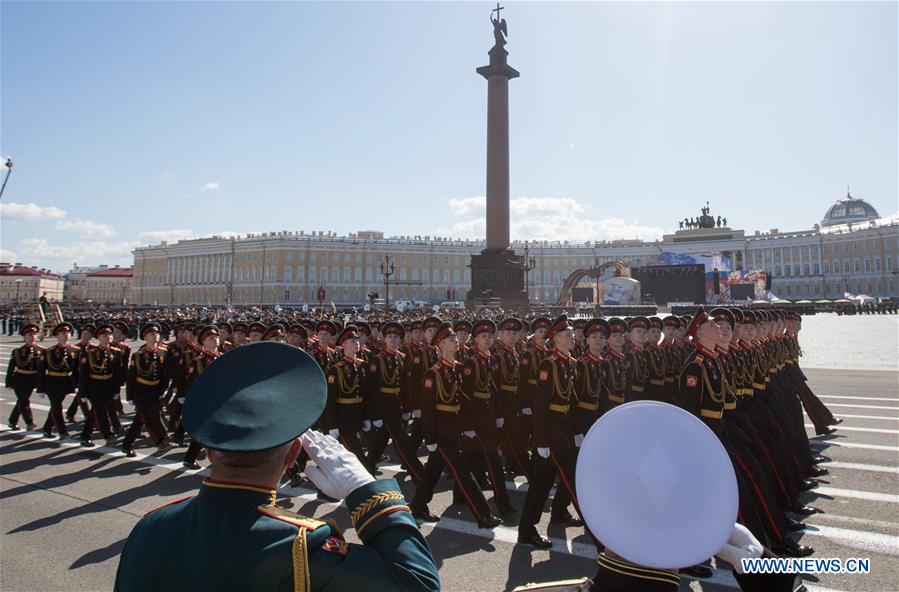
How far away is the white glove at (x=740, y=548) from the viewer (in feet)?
5.10

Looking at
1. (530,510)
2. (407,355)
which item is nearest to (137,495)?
(407,355)

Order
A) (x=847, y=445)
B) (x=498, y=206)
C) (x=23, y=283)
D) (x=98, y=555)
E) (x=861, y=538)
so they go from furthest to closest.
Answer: (x=23, y=283), (x=498, y=206), (x=847, y=445), (x=861, y=538), (x=98, y=555)

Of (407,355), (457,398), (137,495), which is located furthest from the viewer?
(407,355)

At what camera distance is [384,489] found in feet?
4.98

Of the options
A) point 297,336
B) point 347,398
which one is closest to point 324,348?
point 297,336

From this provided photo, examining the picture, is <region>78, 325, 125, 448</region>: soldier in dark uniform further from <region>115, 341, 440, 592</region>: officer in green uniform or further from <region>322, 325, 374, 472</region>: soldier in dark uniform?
<region>115, 341, 440, 592</region>: officer in green uniform

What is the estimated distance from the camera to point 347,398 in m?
6.38

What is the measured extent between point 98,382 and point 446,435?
6.34 metres

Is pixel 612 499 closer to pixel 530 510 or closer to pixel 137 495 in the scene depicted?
pixel 530 510

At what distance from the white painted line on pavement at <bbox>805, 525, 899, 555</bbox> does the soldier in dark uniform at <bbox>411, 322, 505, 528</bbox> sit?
9.45 feet

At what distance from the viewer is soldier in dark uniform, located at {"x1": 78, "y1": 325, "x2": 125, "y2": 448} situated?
338 inches

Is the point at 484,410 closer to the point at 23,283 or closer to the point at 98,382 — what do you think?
the point at 98,382

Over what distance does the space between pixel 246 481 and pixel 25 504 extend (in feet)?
20.2

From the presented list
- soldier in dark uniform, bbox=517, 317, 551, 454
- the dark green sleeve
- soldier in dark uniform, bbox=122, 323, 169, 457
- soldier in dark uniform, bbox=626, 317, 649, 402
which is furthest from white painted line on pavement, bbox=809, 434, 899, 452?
soldier in dark uniform, bbox=122, 323, 169, 457
